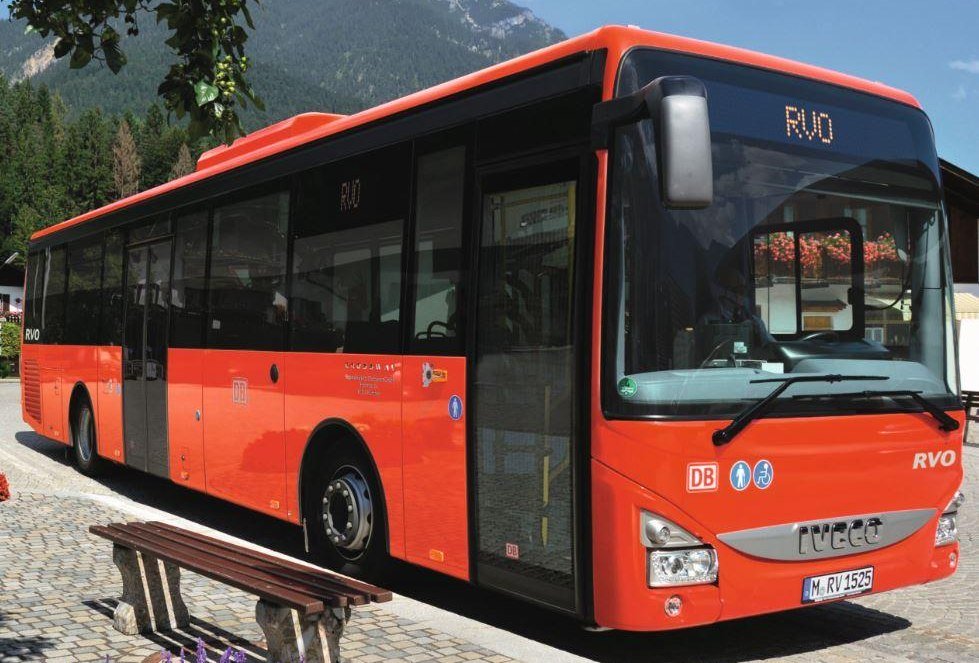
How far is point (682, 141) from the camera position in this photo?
486 centimetres

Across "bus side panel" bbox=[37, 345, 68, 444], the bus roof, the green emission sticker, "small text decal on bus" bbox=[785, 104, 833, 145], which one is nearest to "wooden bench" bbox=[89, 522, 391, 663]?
the green emission sticker

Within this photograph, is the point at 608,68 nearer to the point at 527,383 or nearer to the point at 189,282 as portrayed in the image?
the point at 527,383

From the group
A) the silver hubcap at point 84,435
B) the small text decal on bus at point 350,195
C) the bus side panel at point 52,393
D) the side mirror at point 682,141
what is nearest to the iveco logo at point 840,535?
the side mirror at point 682,141

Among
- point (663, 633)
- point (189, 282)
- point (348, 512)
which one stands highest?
point (189, 282)

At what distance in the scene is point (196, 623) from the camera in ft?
20.7

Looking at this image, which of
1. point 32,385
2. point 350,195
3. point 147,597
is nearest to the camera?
point 147,597

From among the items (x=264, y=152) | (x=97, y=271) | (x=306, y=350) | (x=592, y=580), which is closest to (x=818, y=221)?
(x=592, y=580)

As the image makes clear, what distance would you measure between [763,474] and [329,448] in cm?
356

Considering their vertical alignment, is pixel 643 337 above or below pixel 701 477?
above

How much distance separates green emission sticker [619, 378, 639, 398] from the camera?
5.27 m

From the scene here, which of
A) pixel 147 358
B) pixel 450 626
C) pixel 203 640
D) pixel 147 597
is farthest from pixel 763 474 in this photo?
pixel 147 358

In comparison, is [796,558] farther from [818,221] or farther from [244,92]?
[244,92]

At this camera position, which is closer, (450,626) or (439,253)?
(450,626)

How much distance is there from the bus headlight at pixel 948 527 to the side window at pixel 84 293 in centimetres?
1007
